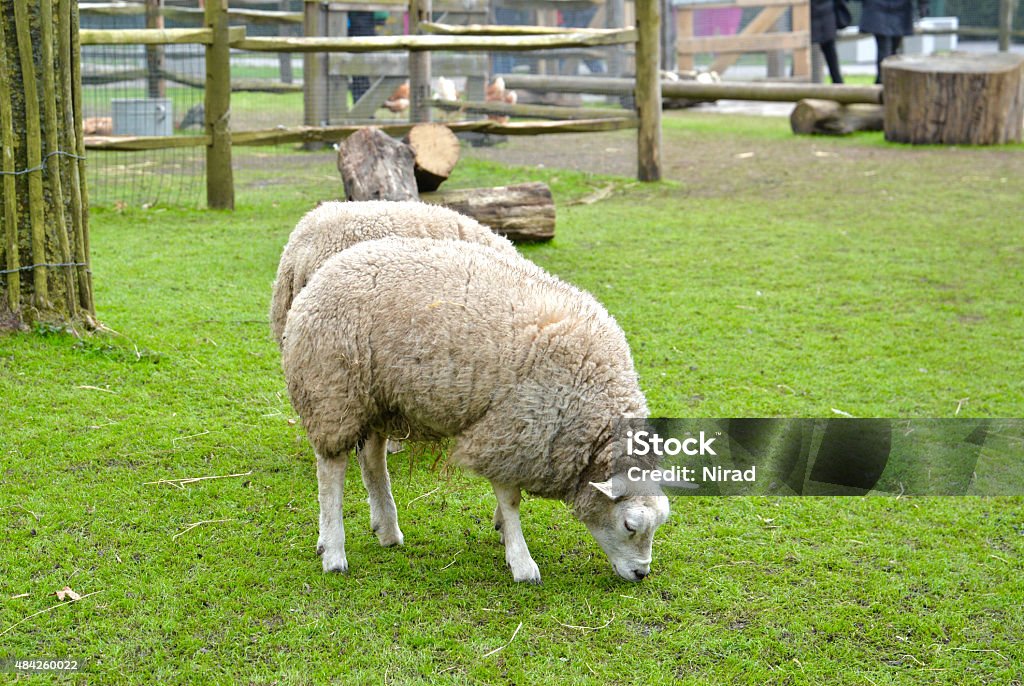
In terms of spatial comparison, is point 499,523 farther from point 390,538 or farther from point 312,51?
point 312,51

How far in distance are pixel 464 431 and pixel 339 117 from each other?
914 cm

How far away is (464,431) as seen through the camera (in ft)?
10.9

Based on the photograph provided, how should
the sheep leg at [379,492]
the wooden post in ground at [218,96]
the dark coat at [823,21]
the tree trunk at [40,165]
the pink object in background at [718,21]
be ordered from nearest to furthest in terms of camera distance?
1. the sheep leg at [379,492]
2. the tree trunk at [40,165]
3. the wooden post in ground at [218,96]
4. the dark coat at [823,21]
5. the pink object in background at [718,21]

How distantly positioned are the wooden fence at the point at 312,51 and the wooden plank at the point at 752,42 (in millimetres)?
8867

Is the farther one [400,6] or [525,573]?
[400,6]

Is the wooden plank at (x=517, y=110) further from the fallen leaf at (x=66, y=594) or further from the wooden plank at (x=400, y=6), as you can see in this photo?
the fallen leaf at (x=66, y=594)

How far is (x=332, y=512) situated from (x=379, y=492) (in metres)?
0.23

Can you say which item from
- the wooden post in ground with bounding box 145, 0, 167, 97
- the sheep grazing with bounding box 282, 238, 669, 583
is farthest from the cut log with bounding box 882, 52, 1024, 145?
the sheep grazing with bounding box 282, 238, 669, 583

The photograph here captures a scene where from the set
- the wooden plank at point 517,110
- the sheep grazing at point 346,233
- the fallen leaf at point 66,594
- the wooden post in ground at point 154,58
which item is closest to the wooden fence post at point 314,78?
the wooden plank at point 517,110

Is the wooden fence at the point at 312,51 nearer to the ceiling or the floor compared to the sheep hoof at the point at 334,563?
nearer to the ceiling

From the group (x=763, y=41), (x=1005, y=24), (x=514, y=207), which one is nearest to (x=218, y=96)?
(x=514, y=207)

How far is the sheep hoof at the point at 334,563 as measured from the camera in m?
3.44

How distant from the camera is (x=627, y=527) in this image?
3.29 m

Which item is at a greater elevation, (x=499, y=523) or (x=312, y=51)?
(x=312, y=51)
